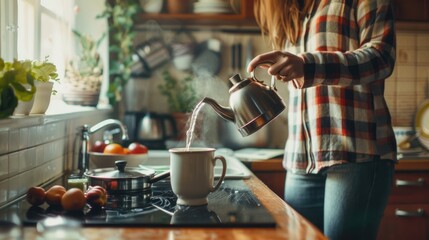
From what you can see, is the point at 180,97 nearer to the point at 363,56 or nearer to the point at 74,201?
the point at 363,56

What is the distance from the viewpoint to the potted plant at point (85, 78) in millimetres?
2094

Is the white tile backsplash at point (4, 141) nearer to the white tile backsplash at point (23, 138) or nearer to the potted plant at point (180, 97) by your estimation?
the white tile backsplash at point (23, 138)

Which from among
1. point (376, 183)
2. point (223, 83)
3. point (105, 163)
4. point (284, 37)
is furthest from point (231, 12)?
point (376, 183)

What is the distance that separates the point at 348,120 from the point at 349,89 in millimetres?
82

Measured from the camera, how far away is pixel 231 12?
8.70 ft

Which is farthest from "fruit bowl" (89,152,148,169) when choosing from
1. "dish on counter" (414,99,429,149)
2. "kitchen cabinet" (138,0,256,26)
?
"dish on counter" (414,99,429,149)

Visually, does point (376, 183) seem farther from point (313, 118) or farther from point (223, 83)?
point (223, 83)

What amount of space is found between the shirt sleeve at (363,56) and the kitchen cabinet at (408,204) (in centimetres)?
102

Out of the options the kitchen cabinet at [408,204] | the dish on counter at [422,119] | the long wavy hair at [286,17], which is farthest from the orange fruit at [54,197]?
the dish on counter at [422,119]

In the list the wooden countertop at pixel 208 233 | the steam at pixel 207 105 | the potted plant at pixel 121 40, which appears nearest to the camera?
the wooden countertop at pixel 208 233

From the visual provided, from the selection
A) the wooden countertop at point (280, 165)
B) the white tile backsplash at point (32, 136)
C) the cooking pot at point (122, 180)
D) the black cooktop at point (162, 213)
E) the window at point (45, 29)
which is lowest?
the wooden countertop at point (280, 165)

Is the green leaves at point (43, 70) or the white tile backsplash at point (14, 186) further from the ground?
the green leaves at point (43, 70)

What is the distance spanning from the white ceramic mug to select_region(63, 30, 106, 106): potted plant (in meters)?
1.07

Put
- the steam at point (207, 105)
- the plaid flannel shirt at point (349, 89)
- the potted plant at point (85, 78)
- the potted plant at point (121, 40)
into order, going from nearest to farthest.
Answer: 1. the plaid flannel shirt at point (349, 89)
2. the potted plant at point (85, 78)
3. the potted plant at point (121, 40)
4. the steam at point (207, 105)
